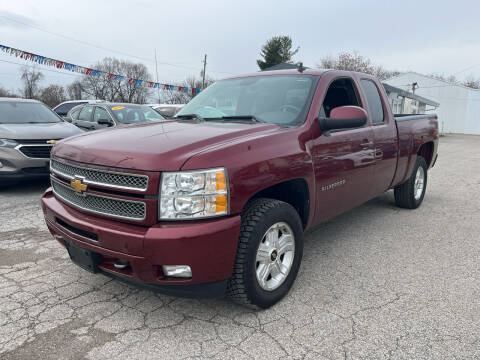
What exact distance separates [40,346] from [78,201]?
3.12 ft

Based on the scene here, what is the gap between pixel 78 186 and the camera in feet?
8.13

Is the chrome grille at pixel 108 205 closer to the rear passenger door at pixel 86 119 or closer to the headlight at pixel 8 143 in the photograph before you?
the headlight at pixel 8 143

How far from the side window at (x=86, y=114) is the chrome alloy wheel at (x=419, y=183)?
741 cm

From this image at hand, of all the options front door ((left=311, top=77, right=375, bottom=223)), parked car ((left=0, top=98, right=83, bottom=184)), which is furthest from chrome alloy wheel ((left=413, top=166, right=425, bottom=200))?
parked car ((left=0, top=98, right=83, bottom=184))

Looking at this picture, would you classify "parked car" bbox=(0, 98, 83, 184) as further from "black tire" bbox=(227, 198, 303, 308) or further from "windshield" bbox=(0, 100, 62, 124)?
"black tire" bbox=(227, 198, 303, 308)

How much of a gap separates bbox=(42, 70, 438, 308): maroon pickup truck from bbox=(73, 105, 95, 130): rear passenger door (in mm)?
5750

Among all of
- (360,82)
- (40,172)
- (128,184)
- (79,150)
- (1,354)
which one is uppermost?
(360,82)

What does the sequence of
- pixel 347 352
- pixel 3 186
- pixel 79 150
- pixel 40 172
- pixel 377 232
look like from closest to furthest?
pixel 347 352 → pixel 79 150 → pixel 377 232 → pixel 40 172 → pixel 3 186

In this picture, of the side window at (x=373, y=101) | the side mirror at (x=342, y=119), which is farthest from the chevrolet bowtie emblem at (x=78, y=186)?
the side window at (x=373, y=101)

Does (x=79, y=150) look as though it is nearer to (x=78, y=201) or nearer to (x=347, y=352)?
(x=78, y=201)

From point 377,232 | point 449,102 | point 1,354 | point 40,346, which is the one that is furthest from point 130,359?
point 449,102

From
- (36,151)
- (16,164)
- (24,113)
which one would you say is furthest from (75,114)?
(16,164)

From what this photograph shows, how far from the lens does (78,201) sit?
2.56 metres

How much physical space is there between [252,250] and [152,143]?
38.4 inches
